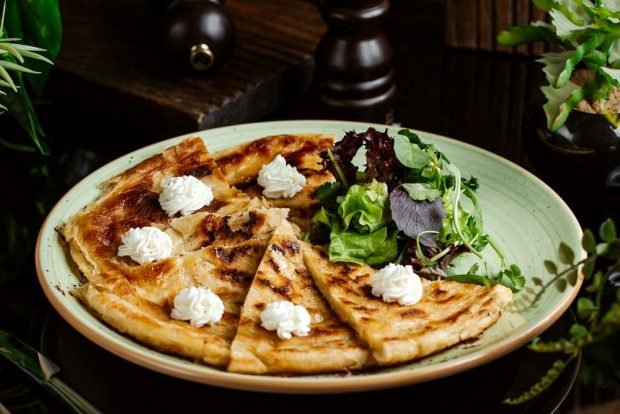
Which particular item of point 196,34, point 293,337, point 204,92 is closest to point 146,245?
point 293,337

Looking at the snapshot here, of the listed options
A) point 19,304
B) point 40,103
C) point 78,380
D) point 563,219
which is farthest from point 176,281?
point 40,103

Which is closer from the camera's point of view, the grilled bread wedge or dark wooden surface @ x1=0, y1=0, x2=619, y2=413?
the grilled bread wedge

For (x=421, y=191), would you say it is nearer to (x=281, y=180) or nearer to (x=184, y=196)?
(x=281, y=180)

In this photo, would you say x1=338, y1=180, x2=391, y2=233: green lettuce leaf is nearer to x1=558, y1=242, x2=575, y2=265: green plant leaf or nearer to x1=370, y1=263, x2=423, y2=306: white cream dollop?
x1=370, y1=263, x2=423, y2=306: white cream dollop

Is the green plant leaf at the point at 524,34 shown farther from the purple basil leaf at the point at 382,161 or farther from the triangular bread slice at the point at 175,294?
the triangular bread slice at the point at 175,294

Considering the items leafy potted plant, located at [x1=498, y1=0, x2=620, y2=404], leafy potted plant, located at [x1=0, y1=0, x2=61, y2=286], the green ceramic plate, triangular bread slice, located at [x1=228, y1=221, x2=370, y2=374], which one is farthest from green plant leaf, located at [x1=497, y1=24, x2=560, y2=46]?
leafy potted plant, located at [x1=0, y1=0, x2=61, y2=286]

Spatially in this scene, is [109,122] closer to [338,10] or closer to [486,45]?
[338,10]
